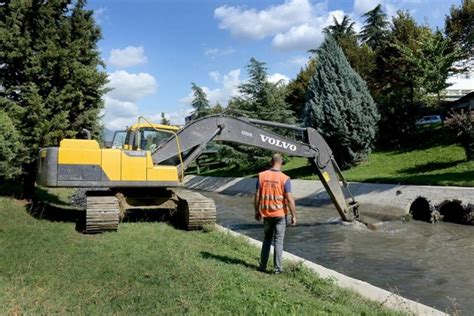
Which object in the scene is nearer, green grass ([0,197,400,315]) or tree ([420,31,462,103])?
green grass ([0,197,400,315])

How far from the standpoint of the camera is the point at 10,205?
1398 cm

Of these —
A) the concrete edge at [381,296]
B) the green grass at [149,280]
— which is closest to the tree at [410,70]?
the green grass at [149,280]

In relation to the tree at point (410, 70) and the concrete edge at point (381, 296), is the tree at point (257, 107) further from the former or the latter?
the concrete edge at point (381, 296)

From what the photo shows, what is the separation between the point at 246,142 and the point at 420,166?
14.8m

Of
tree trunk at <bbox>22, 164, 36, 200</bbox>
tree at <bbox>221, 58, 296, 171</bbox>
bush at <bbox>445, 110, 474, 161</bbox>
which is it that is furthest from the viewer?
tree at <bbox>221, 58, 296, 171</bbox>

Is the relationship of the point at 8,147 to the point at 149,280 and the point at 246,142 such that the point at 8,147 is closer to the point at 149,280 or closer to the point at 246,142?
the point at 246,142

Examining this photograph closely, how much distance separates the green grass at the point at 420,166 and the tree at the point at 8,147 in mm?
15335

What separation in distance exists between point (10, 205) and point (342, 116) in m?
19.9

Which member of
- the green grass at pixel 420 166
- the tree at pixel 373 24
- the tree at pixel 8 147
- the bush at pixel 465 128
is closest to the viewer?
the tree at pixel 8 147

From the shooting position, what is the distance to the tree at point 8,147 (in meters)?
13.1

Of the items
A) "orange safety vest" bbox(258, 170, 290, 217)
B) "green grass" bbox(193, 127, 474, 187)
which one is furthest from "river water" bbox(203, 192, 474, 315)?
"green grass" bbox(193, 127, 474, 187)

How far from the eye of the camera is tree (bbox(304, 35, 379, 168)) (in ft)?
92.6

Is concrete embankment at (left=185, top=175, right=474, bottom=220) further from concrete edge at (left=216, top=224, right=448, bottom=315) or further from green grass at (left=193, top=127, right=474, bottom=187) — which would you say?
concrete edge at (left=216, top=224, right=448, bottom=315)

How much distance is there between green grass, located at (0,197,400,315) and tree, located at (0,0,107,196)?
5496 millimetres
